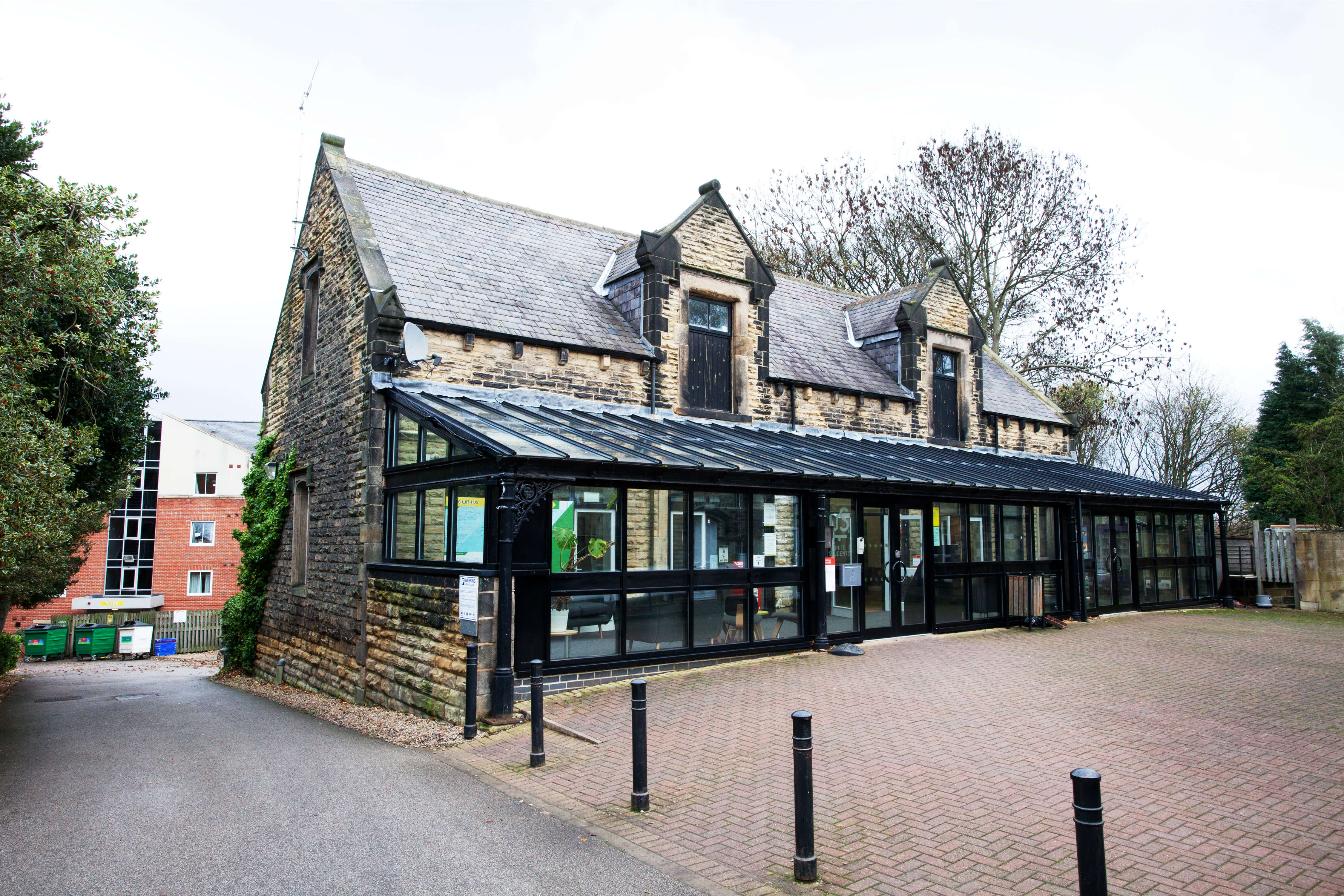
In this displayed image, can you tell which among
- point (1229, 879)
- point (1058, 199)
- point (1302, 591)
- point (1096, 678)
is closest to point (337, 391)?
point (1096, 678)

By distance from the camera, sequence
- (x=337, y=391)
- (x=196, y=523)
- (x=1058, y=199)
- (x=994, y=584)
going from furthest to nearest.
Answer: (x=196, y=523) < (x=1058, y=199) < (x=994, y=584) < (x=337, y=391)

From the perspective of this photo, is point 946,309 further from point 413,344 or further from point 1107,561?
point 413,344

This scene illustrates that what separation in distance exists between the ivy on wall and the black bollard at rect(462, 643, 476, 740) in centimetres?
827

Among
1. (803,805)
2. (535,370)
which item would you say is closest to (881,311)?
(535,370)

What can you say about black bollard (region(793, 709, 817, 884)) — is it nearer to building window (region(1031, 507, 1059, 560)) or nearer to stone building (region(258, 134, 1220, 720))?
stone building (region(258, 134, 1220, 720))

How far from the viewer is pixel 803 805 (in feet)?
14.8

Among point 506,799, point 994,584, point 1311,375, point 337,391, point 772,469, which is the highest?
point 1311,375

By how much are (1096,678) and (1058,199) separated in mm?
20915

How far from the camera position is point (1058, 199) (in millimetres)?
26000

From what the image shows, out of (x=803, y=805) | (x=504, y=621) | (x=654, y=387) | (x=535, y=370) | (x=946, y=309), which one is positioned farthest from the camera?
(x=946, y=309)

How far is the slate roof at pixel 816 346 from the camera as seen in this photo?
53.0ft

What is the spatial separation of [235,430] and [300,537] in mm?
33427

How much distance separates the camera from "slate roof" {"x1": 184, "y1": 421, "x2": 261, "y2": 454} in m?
40.6

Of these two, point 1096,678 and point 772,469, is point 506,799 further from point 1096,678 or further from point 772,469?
point 1096,678
